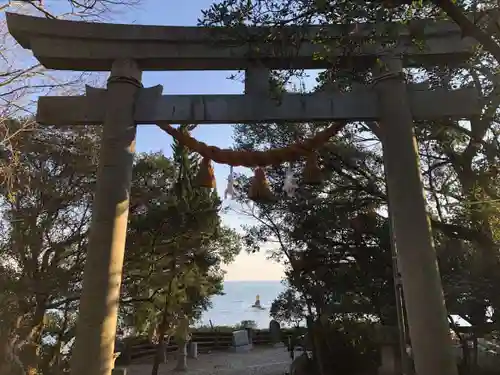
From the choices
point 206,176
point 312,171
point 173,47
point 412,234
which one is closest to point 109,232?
point 206,176

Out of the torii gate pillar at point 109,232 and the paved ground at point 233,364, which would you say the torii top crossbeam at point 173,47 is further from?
the paved ground at point 233,364

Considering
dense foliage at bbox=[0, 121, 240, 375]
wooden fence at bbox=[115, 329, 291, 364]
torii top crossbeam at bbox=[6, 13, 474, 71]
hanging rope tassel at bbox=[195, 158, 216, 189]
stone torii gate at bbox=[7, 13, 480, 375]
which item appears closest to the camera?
stone torii gate at bbox=[7, 13, 480, 375]

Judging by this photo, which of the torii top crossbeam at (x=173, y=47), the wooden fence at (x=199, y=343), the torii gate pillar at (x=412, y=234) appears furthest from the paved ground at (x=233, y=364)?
the torii top crossbeam at (x=173, y=47)

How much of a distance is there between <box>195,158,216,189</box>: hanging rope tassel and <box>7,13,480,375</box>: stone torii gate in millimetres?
508

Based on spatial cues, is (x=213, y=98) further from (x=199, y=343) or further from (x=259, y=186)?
(x=199, y=343)

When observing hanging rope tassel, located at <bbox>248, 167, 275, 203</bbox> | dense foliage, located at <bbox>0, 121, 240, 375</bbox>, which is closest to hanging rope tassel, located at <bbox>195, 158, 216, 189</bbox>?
hanging rope tassel, located at <bbox>248, 167, 275, 203</bbox>

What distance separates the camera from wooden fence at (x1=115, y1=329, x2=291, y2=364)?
1212 cm

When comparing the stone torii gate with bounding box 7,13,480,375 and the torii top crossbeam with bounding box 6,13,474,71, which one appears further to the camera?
the torii top crossbeam with bounding box 6,13,474,71

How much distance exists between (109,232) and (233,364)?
10.3m

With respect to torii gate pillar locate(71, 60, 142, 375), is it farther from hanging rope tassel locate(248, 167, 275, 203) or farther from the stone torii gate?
hanging rope tassel locate(248, 167, 275, 203)

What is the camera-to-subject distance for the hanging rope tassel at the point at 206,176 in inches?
155

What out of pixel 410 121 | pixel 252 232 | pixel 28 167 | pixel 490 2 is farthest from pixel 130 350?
pixel 490 2

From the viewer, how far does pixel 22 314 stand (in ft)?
21.5

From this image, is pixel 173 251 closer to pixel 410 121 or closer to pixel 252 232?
pixel 252 232
